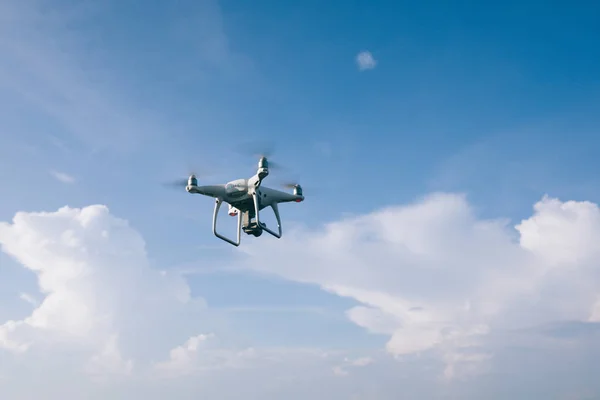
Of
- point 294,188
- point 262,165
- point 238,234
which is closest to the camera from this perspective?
point 262,165

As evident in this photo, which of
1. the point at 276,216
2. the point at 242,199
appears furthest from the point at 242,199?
the point at 276,216

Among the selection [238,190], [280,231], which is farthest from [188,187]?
[280,231]

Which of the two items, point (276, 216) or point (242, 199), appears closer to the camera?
point (242, 199)

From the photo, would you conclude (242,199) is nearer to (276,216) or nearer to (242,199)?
(242,199)

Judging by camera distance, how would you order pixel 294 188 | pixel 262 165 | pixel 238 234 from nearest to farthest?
pixel 262 165 → pixel 238 234 → pixel 294 188

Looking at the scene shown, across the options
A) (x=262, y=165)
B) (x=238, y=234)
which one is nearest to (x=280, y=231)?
(x=238, y=234)

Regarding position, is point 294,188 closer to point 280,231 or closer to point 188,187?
point 280,231

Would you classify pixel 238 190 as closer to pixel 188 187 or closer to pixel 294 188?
pixel 188 187

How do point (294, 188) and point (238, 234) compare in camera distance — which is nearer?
point (238, 234)

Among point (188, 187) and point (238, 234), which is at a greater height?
point (188, 187)
